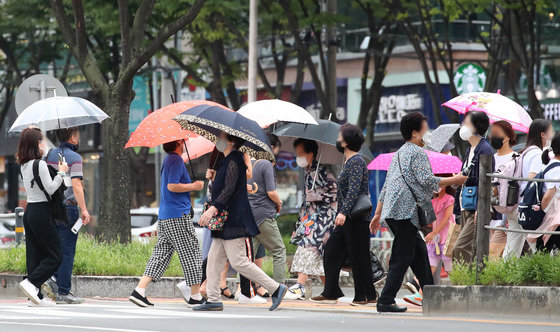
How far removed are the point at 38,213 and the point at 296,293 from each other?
9.51 ft

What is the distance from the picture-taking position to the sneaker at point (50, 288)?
1197 centimetres

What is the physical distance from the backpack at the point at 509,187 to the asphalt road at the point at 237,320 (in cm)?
127

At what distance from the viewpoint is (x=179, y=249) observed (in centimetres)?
1123

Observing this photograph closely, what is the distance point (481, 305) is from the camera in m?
9.58

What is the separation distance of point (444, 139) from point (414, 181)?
247cm

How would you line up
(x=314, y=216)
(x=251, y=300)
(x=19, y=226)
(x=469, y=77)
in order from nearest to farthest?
(x=251, y=300), (x=314, y=216), (x=19, y=226), (x=469, y=77)

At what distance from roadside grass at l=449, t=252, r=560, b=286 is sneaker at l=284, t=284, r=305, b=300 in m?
2.85

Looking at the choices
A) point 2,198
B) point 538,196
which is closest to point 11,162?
point 2,198

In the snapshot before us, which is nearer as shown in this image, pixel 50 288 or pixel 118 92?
pixel 50 288

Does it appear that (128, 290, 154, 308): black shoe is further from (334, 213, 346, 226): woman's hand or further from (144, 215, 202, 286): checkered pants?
(334, 213, 346, 226): woman's hand

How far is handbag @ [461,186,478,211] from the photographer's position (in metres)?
10.7

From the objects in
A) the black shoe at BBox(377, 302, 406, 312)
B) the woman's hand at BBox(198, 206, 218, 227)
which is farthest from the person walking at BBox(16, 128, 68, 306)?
the black shoe at BBox(377, 302, 406, 312)

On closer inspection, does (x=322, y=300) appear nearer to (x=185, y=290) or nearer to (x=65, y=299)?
(x=185, y=290)

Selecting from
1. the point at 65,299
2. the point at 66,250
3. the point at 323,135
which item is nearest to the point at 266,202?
the point at 323,135
